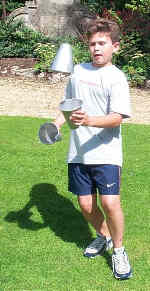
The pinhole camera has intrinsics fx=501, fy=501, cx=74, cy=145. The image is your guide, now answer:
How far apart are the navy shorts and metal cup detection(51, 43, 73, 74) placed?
63cm

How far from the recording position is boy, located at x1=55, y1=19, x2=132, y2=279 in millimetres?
3039

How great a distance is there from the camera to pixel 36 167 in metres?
5.58

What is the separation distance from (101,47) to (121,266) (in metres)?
1.44

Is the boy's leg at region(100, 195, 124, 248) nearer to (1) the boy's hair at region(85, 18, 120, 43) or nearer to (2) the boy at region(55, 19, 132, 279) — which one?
(2) the boy at region(55, 19, 132, 279)

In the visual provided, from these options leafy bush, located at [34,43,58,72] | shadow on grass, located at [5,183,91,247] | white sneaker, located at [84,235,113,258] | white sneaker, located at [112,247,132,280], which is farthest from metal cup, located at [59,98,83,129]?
leafy bush, located at [34,43,58,72]

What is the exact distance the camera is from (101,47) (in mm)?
3078

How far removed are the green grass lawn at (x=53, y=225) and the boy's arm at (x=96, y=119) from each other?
3.65 ft

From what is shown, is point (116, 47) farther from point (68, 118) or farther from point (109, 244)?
point (109, 244)

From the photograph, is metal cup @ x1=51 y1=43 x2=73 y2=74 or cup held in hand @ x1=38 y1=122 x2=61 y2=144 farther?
metal cup @ x1=51 y1=43 x2=73 y2=74

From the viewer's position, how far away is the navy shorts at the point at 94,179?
3219 mm

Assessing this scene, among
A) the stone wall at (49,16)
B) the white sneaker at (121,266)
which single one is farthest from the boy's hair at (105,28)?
the stone wall at (49,16)

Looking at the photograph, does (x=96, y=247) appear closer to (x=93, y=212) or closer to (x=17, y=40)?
(x=93, y=212)

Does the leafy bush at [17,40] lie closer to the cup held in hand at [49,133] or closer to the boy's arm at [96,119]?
the cup held in hand at [49,133]

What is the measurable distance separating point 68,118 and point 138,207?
1.98 meters
